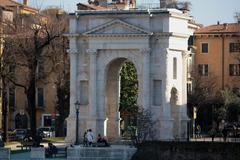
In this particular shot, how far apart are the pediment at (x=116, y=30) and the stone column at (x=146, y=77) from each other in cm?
162

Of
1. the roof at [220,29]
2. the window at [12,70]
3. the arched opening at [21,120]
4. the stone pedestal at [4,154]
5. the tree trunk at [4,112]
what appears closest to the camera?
the stone pedestal at [4,154]

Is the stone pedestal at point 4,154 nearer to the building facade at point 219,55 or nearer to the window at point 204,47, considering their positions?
the building facade at point 219,55

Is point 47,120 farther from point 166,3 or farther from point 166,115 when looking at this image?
point 166,115

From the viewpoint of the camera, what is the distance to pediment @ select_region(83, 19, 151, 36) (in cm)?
10412

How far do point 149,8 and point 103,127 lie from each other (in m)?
11.1

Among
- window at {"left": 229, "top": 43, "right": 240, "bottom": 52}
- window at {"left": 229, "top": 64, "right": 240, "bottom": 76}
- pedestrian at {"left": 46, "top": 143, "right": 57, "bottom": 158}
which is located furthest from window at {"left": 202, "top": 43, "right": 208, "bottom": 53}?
pedestrian at {"left": 46, "top": 143, "right": 57, "bottom": 158}

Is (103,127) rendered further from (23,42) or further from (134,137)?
(23,42)

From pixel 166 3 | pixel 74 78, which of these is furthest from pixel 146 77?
pixel 166 3

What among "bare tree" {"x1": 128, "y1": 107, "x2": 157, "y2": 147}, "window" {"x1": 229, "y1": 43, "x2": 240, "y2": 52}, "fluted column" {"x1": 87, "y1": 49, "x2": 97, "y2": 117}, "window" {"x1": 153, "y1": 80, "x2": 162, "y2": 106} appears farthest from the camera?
"window" {"x1": 229, "y1": 43, "x2": 240, "y2": 52}

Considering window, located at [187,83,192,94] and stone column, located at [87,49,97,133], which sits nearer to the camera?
stone column, located at [87,49,97,133]

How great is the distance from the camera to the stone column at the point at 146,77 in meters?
103

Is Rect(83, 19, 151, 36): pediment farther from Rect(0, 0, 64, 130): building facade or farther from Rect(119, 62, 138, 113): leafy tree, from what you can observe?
Rect(0, 0, 64, 130): building facade

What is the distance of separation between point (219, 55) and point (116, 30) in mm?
48893

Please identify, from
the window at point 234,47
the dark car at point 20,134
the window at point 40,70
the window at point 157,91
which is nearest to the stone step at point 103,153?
the window at point 157,91
